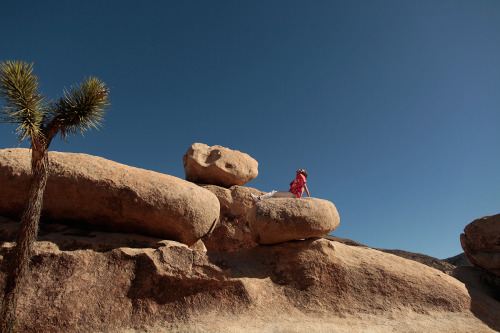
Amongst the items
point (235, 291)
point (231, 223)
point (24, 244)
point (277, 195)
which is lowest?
point (235, 291)

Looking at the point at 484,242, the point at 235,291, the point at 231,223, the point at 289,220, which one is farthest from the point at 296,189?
the point at 484,242

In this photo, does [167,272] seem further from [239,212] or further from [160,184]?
[239,212]

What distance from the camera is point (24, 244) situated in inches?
204

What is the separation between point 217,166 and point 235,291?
615cm

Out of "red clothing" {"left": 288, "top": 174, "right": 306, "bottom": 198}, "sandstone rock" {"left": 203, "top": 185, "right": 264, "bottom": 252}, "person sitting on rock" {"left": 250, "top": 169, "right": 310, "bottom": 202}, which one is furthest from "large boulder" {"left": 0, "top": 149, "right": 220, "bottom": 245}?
"sandstone rock" {"left": 203, "top": 185, "right": 264, "bottom": 252}

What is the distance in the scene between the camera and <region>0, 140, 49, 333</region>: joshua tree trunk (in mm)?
4961

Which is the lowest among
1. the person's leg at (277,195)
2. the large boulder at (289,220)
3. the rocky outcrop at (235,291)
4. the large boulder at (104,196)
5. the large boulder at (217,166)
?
the rocky outcrop at (235,291)

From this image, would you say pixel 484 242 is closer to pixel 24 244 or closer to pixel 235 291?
pixel 235 291

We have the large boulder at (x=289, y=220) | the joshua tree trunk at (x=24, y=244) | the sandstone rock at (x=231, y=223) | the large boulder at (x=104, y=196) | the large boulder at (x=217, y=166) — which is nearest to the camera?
the joshua tree trunk at (x=24, y=244)

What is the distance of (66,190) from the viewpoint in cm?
661

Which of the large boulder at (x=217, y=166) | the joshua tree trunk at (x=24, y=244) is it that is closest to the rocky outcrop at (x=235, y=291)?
the joshua tree trunk at (x=24, y=244)

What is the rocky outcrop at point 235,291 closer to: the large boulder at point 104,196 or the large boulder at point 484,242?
the large boulder at point 104,196

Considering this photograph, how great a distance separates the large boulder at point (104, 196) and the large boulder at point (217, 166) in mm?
4919

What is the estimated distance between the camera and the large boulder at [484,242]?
8734 millimetres
